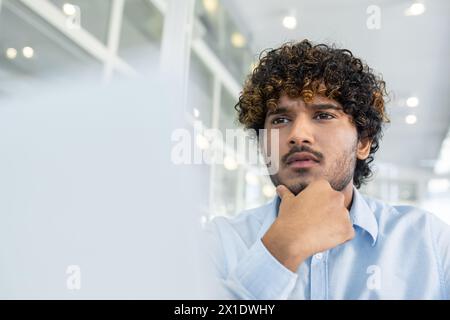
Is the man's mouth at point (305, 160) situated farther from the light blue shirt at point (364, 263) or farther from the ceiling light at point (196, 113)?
the ceiling light at point (196, 113)

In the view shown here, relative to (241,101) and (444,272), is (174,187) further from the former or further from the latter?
(444,272)

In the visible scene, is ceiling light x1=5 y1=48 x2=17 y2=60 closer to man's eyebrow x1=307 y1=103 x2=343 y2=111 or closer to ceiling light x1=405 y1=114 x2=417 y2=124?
man's eyebrow x1=307 y1=103 x2=343 y2=111

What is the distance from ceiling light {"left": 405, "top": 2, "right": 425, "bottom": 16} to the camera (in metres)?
1.07

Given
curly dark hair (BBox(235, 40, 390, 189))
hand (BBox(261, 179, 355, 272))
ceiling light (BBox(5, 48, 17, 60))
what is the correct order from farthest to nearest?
ceiling light (BBox(5, 48, 17, 60)) < curly dark hair (BBox(235, 40, 390, 189)) < hand (BBox(261, 179, 355, 272))

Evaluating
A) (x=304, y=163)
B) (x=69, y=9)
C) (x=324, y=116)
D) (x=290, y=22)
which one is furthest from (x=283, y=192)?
(x=69, y=9)

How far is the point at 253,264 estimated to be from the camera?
2.52 feet

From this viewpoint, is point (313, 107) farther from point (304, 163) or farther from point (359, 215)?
point (359, 215)

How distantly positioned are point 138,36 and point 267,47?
1.31 feet

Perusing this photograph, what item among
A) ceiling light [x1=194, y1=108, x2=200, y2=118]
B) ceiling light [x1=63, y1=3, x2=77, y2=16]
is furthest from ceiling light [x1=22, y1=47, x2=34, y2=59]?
ceiling light [x1=194, y1=108, x2=200, y2=118]

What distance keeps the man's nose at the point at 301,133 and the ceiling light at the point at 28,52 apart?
0.74 m

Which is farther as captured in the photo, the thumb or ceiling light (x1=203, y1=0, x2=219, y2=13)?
ceiling light (x1=203, y1=0, x2=219, y2=13)

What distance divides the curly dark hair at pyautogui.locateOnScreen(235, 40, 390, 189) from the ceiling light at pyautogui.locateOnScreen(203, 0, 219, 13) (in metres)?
0.35

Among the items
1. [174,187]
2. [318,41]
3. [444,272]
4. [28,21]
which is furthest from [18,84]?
[444,272]

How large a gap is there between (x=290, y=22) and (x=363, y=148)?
0.38 m
